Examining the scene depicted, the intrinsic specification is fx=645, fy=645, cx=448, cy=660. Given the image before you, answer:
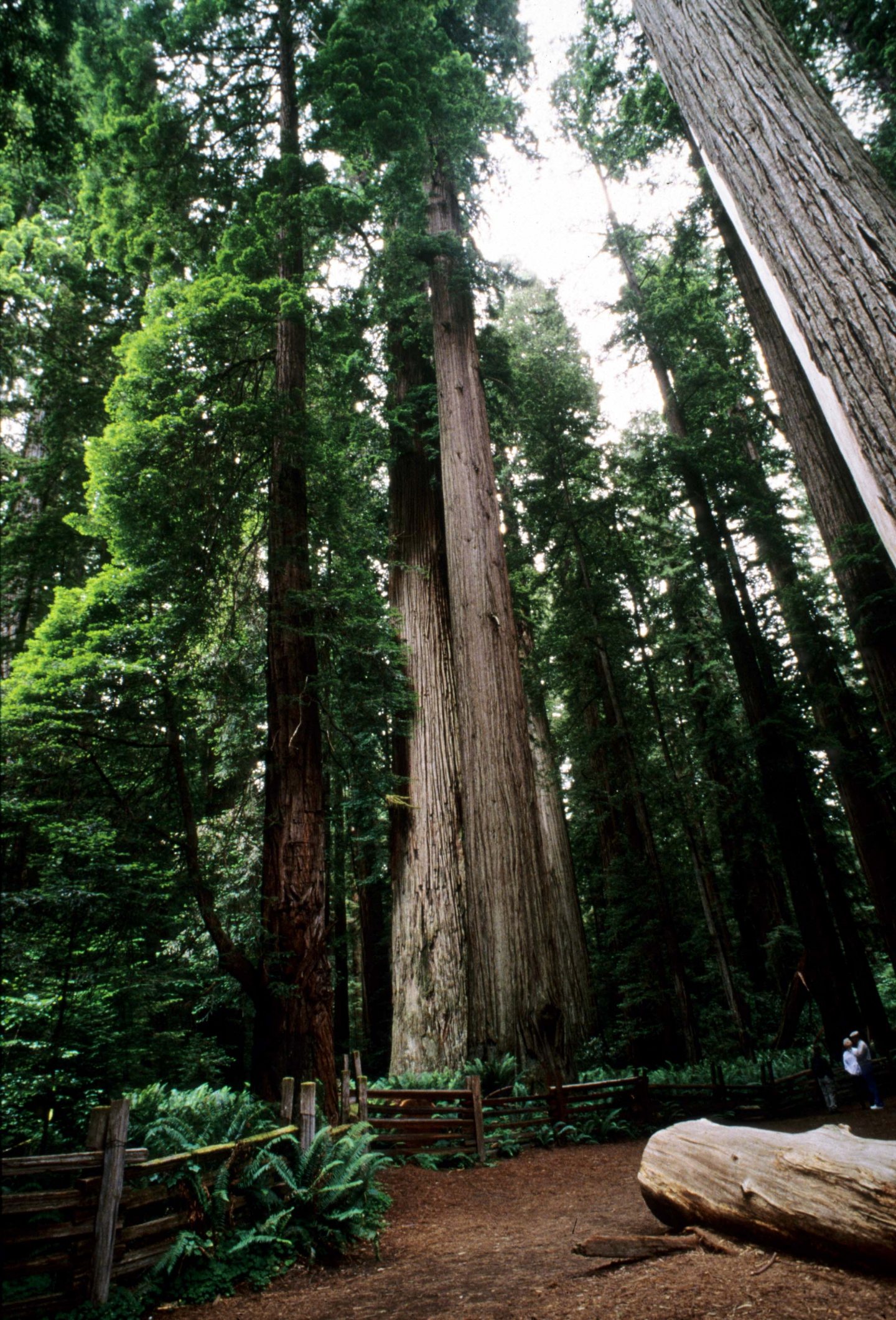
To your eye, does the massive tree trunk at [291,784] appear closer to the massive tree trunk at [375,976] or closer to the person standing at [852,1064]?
the person standing at [852,1064]

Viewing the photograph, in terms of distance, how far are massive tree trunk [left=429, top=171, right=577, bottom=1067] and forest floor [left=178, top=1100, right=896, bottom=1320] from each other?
5.25ft

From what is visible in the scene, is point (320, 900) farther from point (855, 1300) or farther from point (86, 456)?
point (86, 456)

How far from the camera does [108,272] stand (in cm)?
1079

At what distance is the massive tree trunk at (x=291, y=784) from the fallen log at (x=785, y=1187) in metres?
3.20

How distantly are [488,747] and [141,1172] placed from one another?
17.5ft

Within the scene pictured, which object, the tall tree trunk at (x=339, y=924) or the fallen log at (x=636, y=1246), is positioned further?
the tall tree trunk at (x=339, y=924)

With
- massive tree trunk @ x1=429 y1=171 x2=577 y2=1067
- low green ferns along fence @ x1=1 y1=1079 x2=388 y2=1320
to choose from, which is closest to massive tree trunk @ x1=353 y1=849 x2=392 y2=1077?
massive tree trunk @ x1=429 y1=171 x2=577 y2=1067

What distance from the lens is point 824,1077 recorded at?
31.0ft

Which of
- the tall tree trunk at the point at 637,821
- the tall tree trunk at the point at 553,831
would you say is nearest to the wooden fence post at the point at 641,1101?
the tall tree trunk at the point at 637,821

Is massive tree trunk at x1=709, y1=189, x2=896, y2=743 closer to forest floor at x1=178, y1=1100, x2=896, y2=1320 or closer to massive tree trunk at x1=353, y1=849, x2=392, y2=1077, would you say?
forest floor at x1=178, y1=1100, x2=896, y2=1320

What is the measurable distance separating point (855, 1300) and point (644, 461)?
14.2 m

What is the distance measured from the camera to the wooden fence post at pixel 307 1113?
193 inches

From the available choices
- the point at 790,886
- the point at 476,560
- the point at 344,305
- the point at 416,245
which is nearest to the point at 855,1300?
the point at 476,560

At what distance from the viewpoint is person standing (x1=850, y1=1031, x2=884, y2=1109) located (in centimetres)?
886
